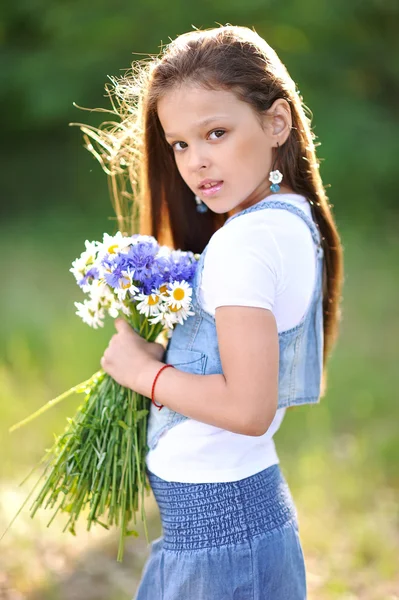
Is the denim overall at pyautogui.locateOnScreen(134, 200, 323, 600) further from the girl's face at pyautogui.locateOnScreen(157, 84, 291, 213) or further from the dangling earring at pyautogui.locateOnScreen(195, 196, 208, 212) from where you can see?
the dangling earring at pyautogui.locateOnScreen(195, 196, 208, 212)

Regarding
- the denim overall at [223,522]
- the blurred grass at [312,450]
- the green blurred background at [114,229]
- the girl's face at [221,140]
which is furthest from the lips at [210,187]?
the blurred grass at [312,450]

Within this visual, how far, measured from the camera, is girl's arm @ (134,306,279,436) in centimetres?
146

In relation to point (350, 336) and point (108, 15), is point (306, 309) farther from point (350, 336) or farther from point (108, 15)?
point (108, 15)

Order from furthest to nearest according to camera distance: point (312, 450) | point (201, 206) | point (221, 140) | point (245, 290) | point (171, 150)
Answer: point (312, 450), point (201, 206), point (171, 150), point (221, 140), point (245, 290)

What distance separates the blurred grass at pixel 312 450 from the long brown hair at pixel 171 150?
4.03 ft

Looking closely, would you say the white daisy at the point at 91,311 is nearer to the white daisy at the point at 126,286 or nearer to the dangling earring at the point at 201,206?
the white daisy at the point at 126,286

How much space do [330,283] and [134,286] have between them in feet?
1.75

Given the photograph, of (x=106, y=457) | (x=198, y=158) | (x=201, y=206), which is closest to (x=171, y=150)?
(x=201, y=206)

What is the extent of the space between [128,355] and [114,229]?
668cm

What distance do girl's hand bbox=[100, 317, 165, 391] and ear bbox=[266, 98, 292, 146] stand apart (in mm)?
533

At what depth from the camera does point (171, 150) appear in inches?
74.1

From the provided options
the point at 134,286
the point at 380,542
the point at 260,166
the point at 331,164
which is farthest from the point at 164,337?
the point at 331,164

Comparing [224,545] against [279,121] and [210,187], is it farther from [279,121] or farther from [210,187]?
[279,121]

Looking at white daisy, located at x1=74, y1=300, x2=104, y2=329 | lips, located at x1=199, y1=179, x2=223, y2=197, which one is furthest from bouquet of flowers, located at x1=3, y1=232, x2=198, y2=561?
lips, located at x1=199, y1=179, x2=223, y2=197
